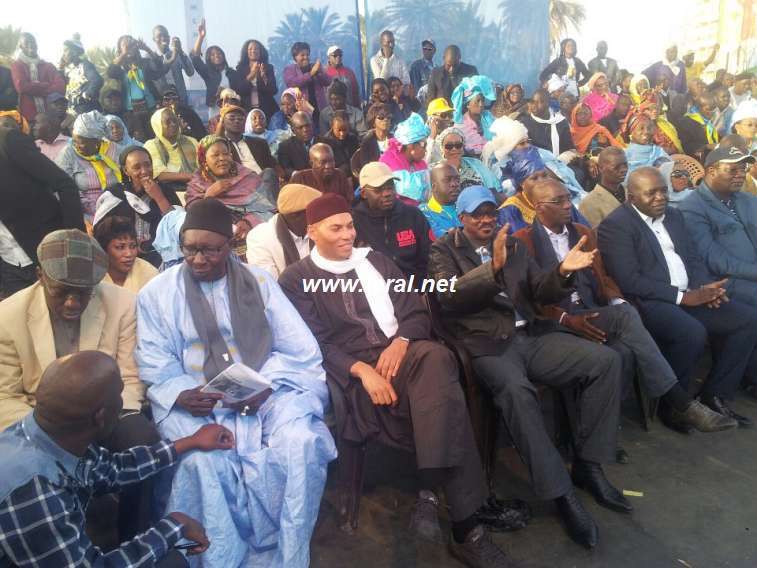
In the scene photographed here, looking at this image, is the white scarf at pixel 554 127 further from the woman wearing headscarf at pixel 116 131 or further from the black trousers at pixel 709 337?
the woman wearing headscarf at pixel 116 131

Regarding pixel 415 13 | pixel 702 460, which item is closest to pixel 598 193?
pixel 702 460

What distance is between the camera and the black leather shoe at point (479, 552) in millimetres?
2684

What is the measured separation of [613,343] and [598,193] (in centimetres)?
192

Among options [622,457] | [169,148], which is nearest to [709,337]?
[622,457]

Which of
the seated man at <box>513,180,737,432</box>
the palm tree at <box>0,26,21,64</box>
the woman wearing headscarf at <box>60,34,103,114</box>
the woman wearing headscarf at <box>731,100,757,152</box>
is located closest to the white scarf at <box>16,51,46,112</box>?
the woman wearing headscarf at <box>60,34,103,114</box>

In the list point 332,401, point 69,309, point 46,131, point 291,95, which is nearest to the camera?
point 69,309

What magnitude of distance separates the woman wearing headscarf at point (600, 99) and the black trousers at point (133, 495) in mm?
9059

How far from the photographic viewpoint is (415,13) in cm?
1025

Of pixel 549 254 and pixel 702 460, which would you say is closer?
pixel 702 460

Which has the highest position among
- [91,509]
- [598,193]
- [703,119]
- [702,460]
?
[703,119]

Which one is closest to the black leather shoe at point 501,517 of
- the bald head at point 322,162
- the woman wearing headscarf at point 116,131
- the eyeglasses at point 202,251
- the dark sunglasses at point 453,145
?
the eyeglasses at point 202,251

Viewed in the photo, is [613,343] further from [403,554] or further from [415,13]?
[415,13]

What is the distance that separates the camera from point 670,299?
4.11 metres

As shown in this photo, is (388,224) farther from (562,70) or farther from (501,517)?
(562,70)
